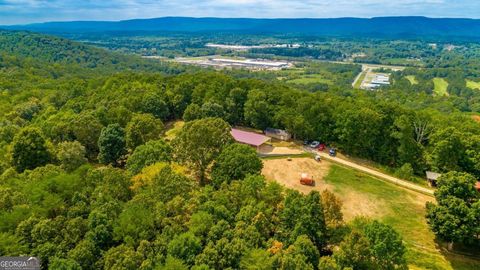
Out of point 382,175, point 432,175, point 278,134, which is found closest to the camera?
point 432,175

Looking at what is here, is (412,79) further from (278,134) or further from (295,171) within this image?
(295,171)

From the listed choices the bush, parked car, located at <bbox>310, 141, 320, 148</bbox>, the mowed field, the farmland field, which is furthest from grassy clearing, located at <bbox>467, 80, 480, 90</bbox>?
the bush

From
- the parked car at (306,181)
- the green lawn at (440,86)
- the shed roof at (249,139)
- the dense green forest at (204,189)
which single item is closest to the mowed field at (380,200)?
the parked car at (306,181)

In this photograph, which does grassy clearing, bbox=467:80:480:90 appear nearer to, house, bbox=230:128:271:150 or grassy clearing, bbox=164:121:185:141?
house, bbox=230:128:271:150

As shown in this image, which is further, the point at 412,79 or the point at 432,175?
the point at 412,79

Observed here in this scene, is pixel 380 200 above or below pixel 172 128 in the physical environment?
below

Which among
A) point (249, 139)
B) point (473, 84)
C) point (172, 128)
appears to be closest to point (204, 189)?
point (249, 139)

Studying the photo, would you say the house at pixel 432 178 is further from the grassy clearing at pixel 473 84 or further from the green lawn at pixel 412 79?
the grassy clearing at pixel 473 84
